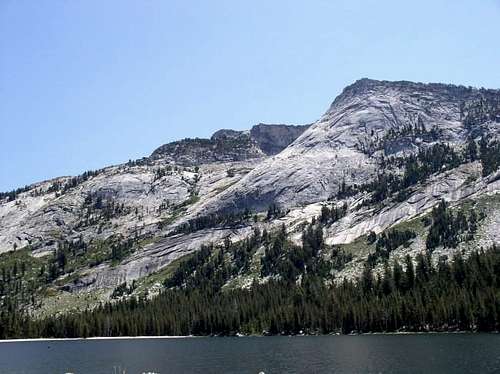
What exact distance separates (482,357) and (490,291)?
67.2 m

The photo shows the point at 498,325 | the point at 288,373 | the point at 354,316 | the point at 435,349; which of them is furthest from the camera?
the point at 354,316

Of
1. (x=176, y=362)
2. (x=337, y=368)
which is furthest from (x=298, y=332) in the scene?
(x=337, y=368)

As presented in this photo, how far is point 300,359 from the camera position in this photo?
358ft

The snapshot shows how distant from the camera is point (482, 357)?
93.4 metres

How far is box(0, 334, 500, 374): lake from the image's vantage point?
90.8 m

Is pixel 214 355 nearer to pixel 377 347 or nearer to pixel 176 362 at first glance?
pixel 176 362

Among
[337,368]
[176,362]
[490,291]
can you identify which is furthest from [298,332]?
[337,368]

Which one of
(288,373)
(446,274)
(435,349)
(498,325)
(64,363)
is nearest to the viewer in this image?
(288,373)

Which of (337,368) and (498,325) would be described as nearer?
(337,368)

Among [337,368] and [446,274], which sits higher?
[446,274]

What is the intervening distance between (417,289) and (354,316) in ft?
80.1

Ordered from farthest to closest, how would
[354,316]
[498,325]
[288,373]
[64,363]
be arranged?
[354,316]
[498,325]
[64,363]
[288,373]

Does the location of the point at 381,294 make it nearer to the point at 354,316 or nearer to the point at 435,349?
the point at 354,316

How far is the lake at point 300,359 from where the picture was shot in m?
90.8
